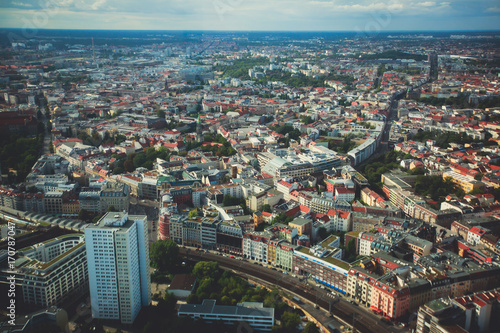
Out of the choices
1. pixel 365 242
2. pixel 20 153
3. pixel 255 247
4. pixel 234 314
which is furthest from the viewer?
pixel 20 153

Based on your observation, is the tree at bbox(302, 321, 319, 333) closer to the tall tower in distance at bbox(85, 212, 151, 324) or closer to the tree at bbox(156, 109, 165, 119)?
the tall tower in distance at bbox(85, 212, 151, 324)

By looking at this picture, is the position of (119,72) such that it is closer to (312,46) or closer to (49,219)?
(312,46)

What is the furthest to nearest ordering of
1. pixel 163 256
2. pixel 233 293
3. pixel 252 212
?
pixel 252 212, pixel 163 256, pixel 233 293

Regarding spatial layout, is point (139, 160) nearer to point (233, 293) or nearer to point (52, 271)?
point (52, 271)

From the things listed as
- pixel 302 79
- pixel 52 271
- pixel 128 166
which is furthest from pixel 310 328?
pixel 302 79

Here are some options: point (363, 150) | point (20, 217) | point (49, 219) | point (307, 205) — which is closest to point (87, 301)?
point (49, 219)

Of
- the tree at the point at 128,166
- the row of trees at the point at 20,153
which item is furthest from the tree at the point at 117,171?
the row of trees at the point at 20,153
